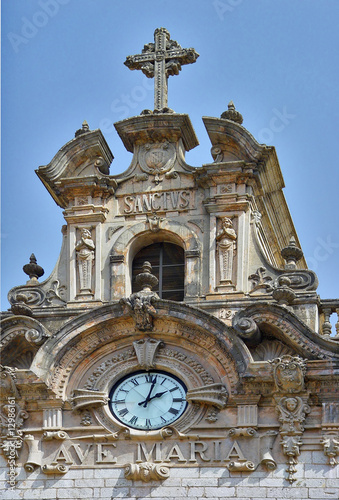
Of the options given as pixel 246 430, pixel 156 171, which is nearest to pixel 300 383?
pixel 246 430

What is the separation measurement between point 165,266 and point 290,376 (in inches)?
143

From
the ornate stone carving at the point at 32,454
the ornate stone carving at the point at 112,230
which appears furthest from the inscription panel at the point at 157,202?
the ornate stone carving at the point at 32,454

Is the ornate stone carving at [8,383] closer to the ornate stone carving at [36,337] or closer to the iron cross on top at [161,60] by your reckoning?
the ornate stone carving at [36,337]

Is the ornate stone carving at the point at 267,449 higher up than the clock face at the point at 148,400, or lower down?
lower down

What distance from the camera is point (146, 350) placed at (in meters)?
28.6

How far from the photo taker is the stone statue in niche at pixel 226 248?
2919 centimetres

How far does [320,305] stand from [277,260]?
3172mm

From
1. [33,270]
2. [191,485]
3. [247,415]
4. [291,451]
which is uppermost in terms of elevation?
[33,270]

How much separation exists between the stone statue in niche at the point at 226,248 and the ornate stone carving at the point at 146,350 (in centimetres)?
155

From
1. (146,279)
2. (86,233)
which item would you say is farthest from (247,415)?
(86,233)

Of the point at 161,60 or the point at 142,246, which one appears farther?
the point at 161,60

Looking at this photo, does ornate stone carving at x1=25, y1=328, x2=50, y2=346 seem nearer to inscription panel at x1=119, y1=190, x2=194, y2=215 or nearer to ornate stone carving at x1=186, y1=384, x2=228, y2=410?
ornate stone carving at x1=186, y1=384, x2=228, y2=410

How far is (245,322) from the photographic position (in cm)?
2803

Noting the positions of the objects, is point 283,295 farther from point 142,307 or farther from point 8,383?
point 8,383
